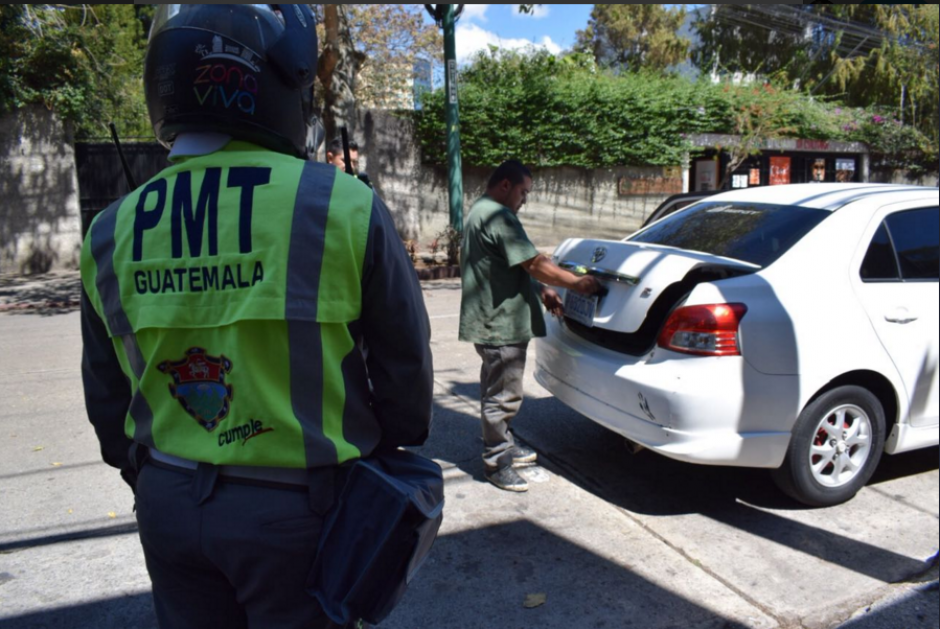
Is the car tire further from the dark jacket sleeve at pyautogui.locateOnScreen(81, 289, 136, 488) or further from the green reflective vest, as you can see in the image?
the dark jacket sleeve at pyautogui.locateOnScreen(81, 289, 136, 488)

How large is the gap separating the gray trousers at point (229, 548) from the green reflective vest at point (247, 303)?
0.25ft

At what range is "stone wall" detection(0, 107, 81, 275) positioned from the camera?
1236 cm

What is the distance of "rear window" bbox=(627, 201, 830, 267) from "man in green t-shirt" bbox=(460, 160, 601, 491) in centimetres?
79

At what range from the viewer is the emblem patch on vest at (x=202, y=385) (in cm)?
160

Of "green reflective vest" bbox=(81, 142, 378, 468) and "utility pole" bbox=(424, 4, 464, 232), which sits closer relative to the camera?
"green reflective vest" bbox=(81, 142, 378, 468)

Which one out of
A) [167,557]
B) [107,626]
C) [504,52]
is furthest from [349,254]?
[504,52]

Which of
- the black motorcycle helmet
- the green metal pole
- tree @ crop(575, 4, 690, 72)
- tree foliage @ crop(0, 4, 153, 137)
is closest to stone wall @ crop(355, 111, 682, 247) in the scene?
Result: the green metal pole

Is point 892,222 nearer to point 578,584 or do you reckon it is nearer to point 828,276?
point 828,276

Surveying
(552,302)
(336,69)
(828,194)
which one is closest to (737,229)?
(828,194)

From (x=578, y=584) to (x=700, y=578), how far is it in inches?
21.4

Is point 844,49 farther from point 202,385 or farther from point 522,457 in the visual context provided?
point 202,385

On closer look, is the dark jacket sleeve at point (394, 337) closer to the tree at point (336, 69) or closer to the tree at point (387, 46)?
the tree at point (336, 69)

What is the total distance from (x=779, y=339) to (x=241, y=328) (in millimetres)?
2878

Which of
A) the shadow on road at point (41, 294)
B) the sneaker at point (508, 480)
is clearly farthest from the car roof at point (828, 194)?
the shadow on road at point (41, 294)
